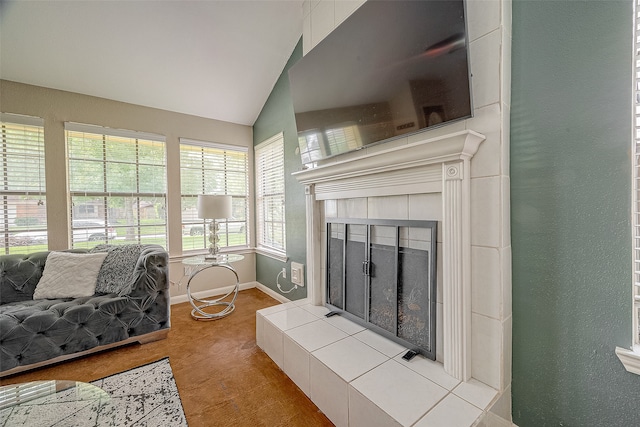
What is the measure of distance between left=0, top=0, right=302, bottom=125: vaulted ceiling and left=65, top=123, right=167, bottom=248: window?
45 cm

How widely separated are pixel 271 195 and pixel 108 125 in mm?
1886

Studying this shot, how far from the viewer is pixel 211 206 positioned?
8.98 feet

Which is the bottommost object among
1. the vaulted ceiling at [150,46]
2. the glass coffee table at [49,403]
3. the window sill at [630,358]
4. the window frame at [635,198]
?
the glass coffee table at [49,403]

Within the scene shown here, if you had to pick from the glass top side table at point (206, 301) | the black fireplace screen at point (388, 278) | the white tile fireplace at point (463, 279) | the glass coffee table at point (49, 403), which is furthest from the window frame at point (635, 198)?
the glass top side table at point (206, 301)

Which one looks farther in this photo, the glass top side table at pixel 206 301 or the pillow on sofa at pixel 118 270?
the glass top side table at pixel 206 301

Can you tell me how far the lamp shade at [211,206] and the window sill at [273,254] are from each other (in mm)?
797

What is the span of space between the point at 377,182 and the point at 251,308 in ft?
6.97

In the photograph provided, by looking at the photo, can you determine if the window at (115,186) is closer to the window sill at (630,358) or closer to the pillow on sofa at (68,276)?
the pillow on sofa at (68,276)

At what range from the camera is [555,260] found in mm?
1122

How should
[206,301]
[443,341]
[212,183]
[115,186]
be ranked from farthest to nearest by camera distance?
[212,183] < [206,301] < [115,186] < [443,341]

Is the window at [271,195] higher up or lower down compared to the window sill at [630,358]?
higher up

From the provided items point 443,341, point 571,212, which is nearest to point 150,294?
point 443,341

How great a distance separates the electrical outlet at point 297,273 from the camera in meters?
2.75

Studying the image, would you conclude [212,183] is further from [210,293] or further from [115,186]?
[210,293]
